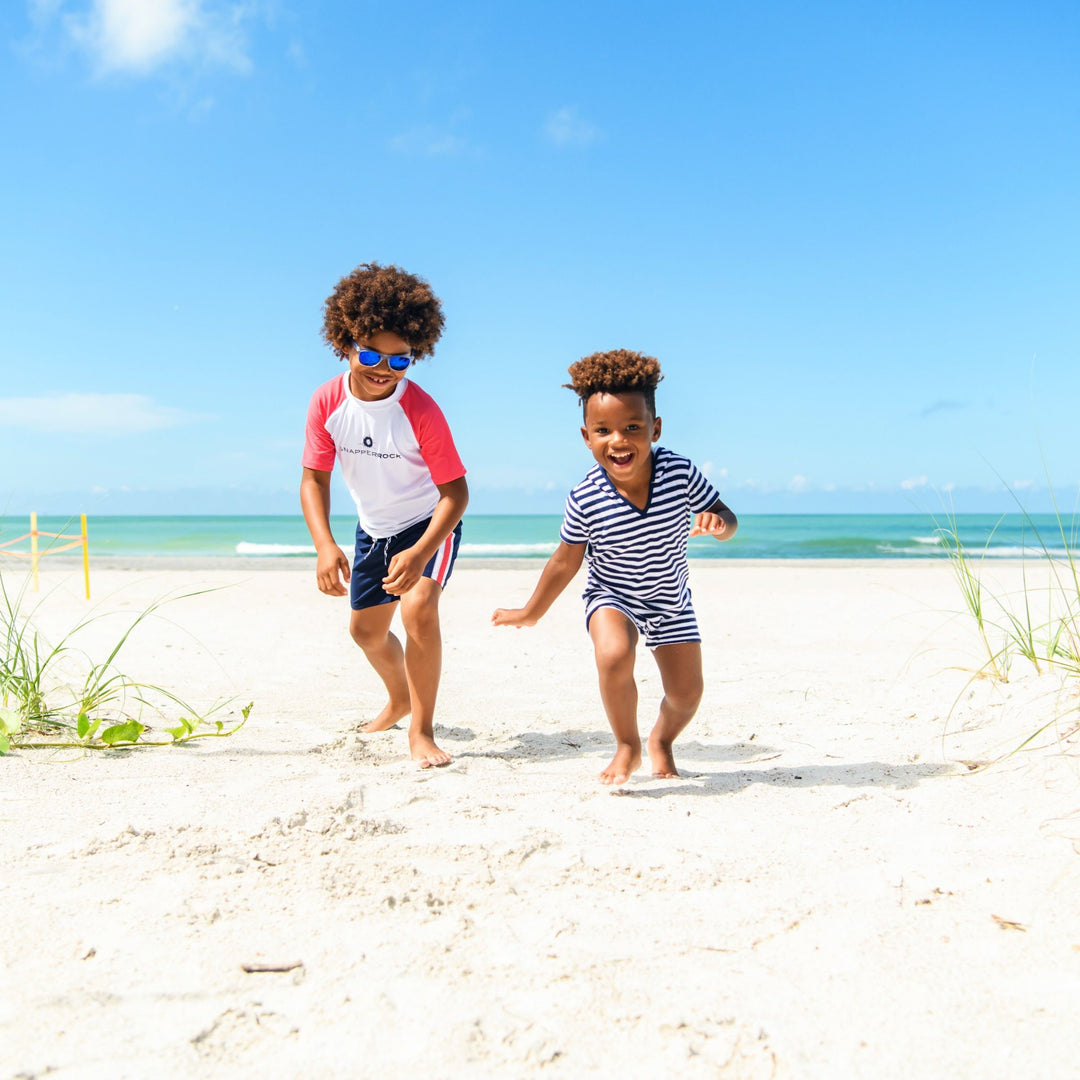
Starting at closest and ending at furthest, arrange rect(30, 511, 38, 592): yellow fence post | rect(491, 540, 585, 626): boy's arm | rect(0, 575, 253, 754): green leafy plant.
Result: rect(491, 540, 585, 626): boy's arm, rect(0, 575, 253, 754): green leafy plant, rect(30, 511, 38, 592): yellow fence post

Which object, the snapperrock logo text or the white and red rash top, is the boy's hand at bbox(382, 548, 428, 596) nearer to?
the white and red rash top

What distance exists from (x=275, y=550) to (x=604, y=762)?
23478 mm

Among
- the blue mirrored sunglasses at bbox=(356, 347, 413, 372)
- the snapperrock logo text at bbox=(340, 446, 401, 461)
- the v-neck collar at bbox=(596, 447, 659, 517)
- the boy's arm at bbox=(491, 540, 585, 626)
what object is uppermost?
the blue mirrored sunglasses at bbox=(356, 347, 413, 372)

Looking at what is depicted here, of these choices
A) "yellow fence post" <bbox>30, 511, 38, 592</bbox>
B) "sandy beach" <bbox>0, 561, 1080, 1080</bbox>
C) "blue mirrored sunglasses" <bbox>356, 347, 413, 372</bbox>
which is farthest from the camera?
"yellow fence post" <bbox>30, 511, 38, 592</bbox>

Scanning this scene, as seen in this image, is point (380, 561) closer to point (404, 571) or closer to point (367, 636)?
point (367, 636)

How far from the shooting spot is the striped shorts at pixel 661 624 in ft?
10.2

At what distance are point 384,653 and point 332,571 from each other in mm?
782

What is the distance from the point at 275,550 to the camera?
1002 inches

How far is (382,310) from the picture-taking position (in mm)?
3389

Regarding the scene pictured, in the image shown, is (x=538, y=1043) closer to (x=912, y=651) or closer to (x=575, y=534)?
(x=575, y=534)

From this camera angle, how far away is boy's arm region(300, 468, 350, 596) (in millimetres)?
3264

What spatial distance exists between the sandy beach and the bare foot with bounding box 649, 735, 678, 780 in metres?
0.08

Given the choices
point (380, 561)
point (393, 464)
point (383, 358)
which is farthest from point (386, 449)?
point (380, 561)

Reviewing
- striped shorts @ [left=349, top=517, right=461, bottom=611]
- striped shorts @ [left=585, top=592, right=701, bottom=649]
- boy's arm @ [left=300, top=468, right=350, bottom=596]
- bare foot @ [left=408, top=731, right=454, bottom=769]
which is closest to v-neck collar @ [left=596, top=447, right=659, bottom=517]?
striped shorts @ [left=585, top=592, right=701, bottom=649]
